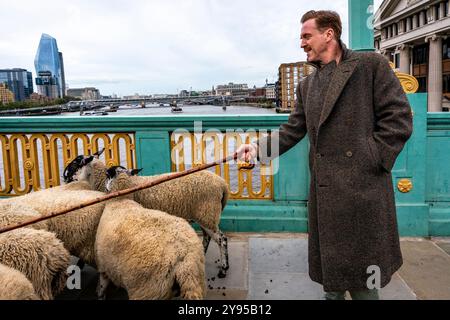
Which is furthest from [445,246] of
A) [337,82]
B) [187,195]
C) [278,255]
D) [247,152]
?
[337,82]

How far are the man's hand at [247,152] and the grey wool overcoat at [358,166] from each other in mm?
442

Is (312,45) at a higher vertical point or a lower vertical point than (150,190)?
higher

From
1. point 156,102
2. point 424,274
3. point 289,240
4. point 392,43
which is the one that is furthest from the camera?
point 392,43

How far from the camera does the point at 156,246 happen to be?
252 cm

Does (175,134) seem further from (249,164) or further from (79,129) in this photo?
(249,164)

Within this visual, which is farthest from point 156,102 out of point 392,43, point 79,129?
point 79,129

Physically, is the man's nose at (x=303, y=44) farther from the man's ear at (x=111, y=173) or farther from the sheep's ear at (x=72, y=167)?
the sheep's ear at (x=72, y=167)

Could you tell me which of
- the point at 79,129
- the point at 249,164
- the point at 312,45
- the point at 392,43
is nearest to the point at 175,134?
the point at 79,129

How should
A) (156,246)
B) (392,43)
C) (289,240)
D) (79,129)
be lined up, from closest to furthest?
(156,246) < (289,240) < (79,129) < (392,43)

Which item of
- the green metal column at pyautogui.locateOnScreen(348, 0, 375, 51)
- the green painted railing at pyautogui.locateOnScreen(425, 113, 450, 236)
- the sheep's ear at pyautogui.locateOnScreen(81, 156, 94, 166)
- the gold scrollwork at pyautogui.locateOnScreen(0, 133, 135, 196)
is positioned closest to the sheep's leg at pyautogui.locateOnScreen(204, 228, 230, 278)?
the sheep's ear at pyautogui.locateOnScreen(81, 156, 94, 166)

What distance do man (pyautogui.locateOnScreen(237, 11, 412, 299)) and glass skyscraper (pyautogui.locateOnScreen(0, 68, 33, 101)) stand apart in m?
48.6
